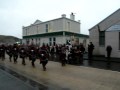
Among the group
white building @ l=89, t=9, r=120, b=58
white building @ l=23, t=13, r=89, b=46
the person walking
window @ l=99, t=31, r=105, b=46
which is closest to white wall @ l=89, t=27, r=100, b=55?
white building @ l=89, t=9, r=120, b=58

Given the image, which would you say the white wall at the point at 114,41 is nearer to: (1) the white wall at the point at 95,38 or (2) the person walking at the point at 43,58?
(1) the white wall at the point at 95,38

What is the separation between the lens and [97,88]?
953 cm

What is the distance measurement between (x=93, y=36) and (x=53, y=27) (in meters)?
12.7

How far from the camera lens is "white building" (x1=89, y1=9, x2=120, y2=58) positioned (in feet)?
77.9

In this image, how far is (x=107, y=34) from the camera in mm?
24750

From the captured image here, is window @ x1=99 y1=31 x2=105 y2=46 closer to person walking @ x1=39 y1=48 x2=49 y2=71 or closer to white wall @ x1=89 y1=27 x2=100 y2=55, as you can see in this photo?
white wall @ x1=89 y1=27 x2=100 y2=55

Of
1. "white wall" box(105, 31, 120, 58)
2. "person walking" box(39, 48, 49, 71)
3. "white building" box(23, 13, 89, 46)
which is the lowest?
"person walking" box(39, 48, 49, 71)

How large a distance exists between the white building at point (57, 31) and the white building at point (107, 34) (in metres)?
6.86

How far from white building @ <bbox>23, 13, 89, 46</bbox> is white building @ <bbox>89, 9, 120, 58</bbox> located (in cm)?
686

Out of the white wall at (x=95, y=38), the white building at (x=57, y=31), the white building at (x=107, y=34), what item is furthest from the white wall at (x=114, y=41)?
the white building at (x=57, y=31)

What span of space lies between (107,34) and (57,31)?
46.0 ft

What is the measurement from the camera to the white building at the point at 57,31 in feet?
121

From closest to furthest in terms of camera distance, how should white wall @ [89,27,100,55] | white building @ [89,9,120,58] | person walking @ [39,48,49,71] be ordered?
person walking @ [39,48,49,71], white building @ [89,9,120,58], white wall @ [89,27,100,55]

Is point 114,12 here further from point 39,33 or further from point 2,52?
point 39,33
